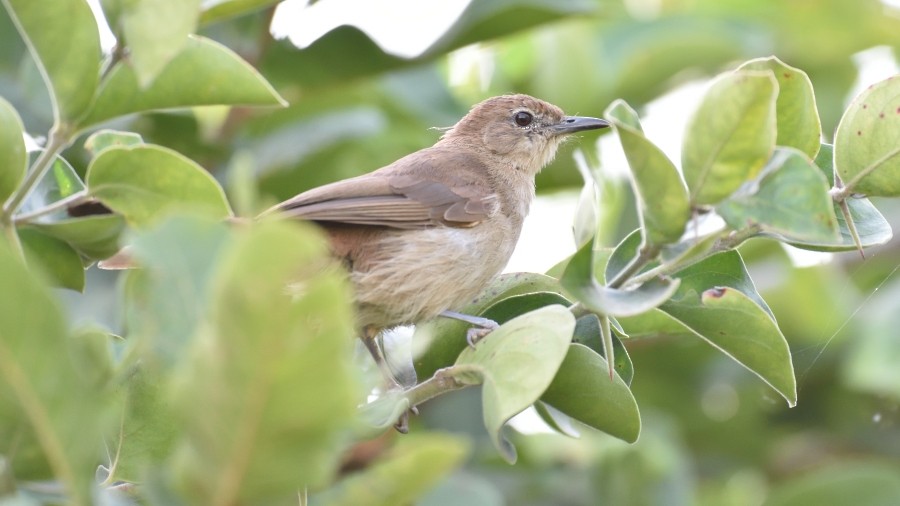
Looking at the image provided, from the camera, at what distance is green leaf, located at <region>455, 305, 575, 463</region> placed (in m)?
2.21

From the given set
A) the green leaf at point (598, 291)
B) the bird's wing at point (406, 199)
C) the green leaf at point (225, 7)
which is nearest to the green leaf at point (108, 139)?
the green leaf at point (225, 7)

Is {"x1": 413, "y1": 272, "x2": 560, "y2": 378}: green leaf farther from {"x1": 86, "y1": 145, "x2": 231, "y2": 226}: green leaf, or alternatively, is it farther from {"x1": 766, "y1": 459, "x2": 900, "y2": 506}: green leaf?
{"x1": 766, "y1": 459, "x2": 900, "y2": 506}: green leaf

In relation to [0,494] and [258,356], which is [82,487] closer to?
[0,494]

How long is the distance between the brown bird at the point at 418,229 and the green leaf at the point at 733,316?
101 centimetres

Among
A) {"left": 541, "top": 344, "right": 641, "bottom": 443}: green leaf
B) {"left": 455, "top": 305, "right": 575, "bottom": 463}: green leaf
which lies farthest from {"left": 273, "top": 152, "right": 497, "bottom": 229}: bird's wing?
{"left": 455, "top": 305, "right": 575, "bottom": 463}: green leaf

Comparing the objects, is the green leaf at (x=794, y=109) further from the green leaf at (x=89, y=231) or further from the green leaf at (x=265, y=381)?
the green leaf at (x=89, y=231)

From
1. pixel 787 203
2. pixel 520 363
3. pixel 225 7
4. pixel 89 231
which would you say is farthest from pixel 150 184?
pixel 787 203

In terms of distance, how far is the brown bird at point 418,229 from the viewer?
4051mm

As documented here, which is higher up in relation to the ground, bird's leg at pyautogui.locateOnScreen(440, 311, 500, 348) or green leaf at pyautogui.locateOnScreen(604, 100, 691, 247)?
green leaf at pyautogui.locateOnScreen(604, 100, 691, 247)

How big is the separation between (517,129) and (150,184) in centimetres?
287

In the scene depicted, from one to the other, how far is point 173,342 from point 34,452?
1.05 ft

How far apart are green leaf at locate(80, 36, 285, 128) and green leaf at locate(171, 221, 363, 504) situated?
1666 mm

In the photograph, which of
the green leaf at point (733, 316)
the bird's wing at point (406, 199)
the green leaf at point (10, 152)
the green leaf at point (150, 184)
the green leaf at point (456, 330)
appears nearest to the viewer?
the green leaf at point (733, 316)

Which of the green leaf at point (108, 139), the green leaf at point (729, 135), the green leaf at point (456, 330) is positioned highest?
the green leaf at point (729, 135)
